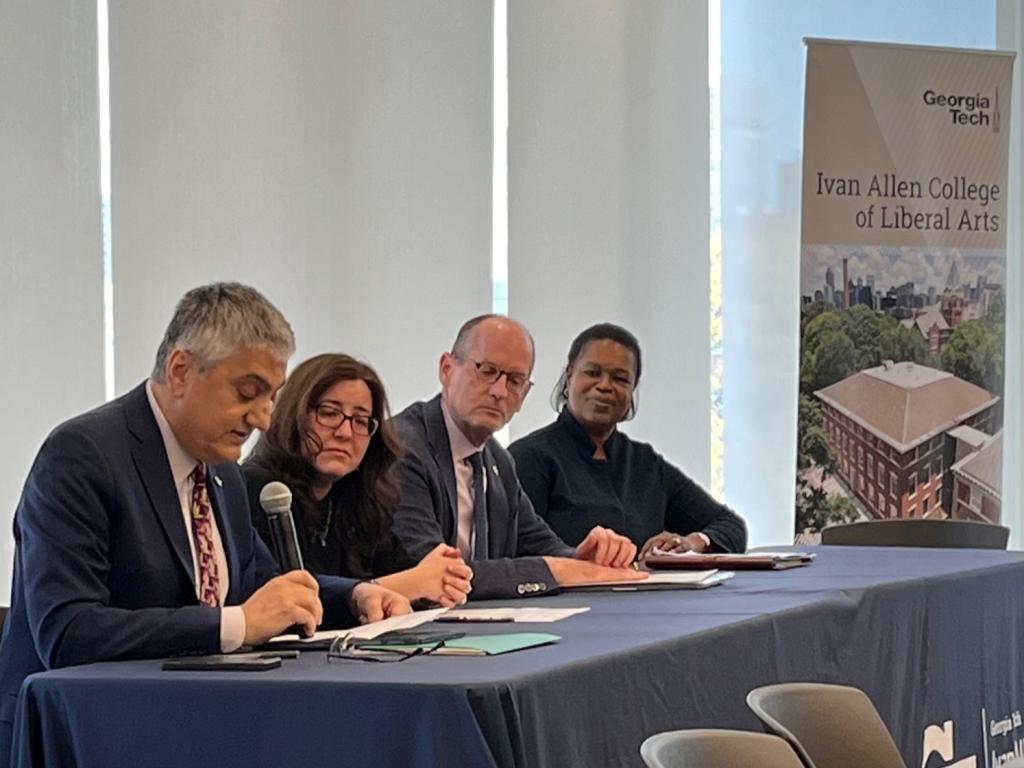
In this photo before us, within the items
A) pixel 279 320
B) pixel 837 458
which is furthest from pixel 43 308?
pixel 837 458

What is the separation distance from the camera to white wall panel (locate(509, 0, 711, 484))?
5805 mm

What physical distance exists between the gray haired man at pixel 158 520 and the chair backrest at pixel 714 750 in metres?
0.74

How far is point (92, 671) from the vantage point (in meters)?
2.32

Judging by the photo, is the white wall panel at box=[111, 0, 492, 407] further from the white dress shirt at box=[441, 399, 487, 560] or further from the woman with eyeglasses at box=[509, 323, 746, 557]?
the white dress shirt at box=[441, 399, 487, 560]

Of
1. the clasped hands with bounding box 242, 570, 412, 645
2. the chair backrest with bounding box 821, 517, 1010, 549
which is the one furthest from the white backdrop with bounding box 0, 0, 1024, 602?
the clasped hands with bounding box 242, 570, 412, 645

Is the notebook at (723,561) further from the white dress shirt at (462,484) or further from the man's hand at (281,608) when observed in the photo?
the man's hand at (281,608)

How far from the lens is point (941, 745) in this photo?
3.80 m

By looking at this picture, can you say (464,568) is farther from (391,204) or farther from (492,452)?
(391,204)

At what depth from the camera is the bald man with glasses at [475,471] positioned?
12.0ft

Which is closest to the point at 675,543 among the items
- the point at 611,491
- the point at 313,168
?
the point at 611,491

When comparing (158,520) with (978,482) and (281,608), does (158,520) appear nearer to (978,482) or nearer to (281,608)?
(281,608)

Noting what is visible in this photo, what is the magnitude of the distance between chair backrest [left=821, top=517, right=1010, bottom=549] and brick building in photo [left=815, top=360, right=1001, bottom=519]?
31.9 inches

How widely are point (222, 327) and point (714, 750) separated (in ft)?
3.55

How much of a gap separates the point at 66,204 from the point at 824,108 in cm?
285
